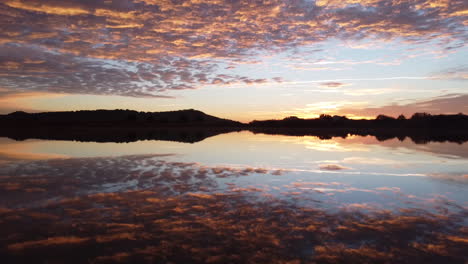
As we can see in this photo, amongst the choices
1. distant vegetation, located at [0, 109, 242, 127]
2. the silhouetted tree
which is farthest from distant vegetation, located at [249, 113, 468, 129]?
distant vegetation, located at [0, 109, 242, 127]

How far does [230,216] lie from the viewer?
939cm

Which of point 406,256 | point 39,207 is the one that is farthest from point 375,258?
point 39,207

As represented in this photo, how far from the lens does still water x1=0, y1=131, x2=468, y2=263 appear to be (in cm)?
679

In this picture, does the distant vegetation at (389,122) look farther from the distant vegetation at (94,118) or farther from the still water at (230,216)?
the still water at (230,216)

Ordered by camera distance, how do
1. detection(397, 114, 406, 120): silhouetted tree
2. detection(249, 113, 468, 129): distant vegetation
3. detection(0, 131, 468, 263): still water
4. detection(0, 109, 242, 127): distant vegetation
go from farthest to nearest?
1. detection(0, 109, 242, 127): distant vegetation
2. detection(397, 114, 406, 120): silhouetted tree
3. detection(249, 113, 468, 129): distant vegetation
4. detection(0, 131, 468, 263): still water

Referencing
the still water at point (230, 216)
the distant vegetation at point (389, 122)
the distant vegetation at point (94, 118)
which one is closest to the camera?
the still water at point (230, 216)

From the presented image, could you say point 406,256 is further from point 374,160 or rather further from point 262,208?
point 374,160

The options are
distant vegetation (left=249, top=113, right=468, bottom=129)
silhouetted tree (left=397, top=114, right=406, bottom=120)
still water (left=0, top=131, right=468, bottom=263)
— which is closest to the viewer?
still water (left=0, top=131, right=468, bottom=263)

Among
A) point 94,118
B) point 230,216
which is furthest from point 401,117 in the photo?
point 94,118

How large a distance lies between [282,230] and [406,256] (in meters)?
2.87

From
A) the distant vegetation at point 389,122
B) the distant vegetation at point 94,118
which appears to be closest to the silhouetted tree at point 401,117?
the distant vegetation at point 389,122

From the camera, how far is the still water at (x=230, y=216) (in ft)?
22.3

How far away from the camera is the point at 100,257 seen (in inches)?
253

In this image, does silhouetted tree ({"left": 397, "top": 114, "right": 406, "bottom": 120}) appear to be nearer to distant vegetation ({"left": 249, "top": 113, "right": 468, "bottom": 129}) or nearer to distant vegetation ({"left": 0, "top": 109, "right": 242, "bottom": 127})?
distant vegetation ({"left": 249, "top": 113, "right": 468, "bottom": 129})
